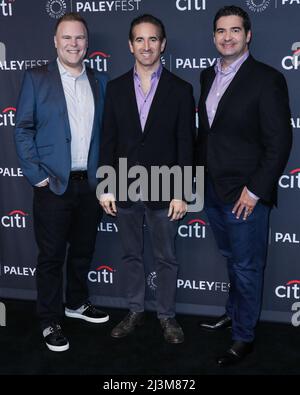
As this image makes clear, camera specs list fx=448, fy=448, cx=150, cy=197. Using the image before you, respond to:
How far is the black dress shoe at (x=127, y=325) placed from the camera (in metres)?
3.09

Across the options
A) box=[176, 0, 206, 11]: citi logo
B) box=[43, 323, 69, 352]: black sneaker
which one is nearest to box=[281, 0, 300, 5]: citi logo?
box=[176, 0, 206, 11]: citi logo

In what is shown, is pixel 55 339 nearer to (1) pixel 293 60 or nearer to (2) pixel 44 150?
(2) pixel 44 150

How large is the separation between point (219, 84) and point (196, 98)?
1.84 ft

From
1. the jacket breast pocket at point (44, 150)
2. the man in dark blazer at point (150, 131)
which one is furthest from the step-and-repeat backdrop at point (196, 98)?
the jacket breast pocket at point (44, 150)

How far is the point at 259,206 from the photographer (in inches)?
102

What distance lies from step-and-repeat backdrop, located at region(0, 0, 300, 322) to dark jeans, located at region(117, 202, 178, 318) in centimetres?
40

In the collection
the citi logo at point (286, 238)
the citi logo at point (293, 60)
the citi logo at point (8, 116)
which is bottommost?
the citi logo at point (286, 238)

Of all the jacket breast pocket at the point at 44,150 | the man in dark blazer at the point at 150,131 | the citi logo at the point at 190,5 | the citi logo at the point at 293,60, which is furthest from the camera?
the citi logo at the point at 190,5

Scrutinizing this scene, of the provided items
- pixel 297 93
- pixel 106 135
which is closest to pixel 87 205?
pixel 106 135

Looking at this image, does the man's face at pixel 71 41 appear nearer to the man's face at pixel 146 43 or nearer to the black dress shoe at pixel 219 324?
the man's face at pixel 146 43

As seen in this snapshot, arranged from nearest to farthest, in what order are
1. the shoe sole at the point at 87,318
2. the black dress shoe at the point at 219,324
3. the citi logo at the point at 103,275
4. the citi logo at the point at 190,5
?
1. the citi logo at the point at 190,5
2. the black dress shoe at the point at 219,324
3. the shoe sole at the point at 87,318
4. the citi logo at the point at 103,275

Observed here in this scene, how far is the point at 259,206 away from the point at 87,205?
3.74 feet

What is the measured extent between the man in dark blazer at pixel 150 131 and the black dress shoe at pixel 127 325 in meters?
0.32
